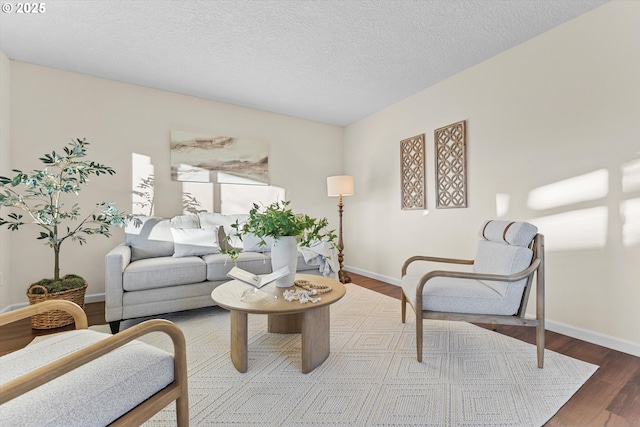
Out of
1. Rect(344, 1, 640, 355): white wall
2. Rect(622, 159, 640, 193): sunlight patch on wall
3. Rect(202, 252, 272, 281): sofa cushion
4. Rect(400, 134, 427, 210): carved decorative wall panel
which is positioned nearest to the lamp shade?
Rect(400, 134, 427, 210): carved decorative wall panel

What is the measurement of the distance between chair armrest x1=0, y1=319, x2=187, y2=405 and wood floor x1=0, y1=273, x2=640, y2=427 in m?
1.66

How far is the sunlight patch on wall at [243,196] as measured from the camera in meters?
3.84

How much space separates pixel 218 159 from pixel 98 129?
1268 mm

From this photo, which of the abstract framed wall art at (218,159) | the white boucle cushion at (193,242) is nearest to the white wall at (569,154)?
the abstract framed wall art at (218,159)

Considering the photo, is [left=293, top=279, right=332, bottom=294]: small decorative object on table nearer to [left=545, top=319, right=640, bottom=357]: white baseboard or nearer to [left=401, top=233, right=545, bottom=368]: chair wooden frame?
[left=401, top=233, right=545, bottom=368]: chair wooden frame

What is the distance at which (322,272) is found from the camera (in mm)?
3125

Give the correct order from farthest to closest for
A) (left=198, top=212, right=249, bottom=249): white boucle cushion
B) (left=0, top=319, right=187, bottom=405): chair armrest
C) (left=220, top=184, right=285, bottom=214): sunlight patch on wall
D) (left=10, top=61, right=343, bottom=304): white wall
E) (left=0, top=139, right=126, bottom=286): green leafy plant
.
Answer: (left=220, top=184, right=285, bottom=214): sunlight patch on wall
(left=198, top=212, right=249, bottom=249): white boucle cushion
(left=10, top=61, right=343, bottom=304): white wall
(left=0, top=139, right=126, bottom=286): green leafy plant
(left=0, top=319, right=187, bottom=405): chair armrest

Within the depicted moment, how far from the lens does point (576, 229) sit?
2232mm

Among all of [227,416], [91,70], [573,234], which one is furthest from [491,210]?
[91,70]

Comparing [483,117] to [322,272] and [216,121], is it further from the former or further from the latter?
[216,121]

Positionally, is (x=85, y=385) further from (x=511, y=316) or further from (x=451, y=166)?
(x=451, y=166)

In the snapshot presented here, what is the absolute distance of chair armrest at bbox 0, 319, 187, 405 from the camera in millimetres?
687

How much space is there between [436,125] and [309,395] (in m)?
3.01

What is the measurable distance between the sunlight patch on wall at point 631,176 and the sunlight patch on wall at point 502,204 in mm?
767
